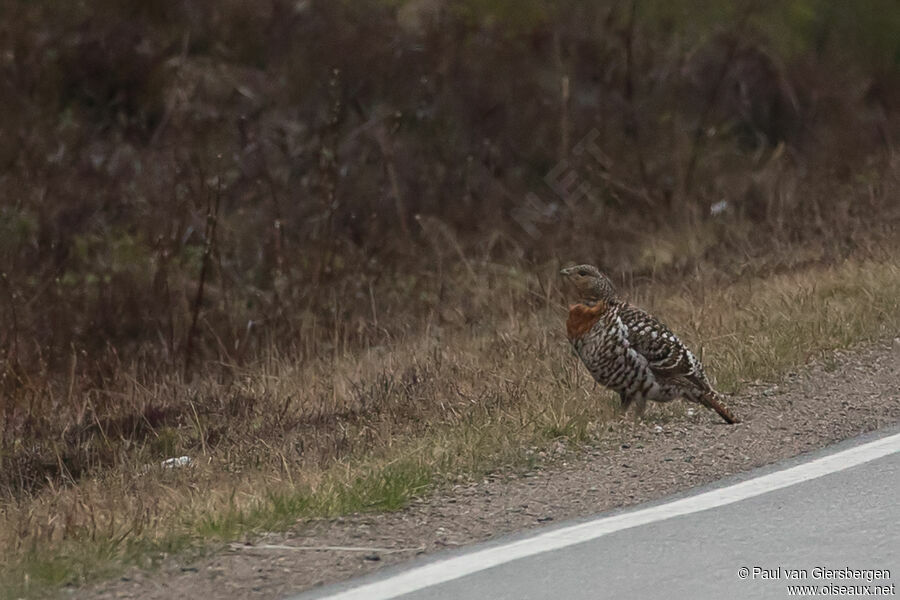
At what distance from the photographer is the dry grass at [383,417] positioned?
5.30 metres

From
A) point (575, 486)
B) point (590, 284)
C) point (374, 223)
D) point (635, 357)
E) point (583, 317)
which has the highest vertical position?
point (590, 284)

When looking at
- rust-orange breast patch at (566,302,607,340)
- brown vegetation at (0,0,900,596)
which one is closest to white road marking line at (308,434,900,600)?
brown vegetation at (0,0,900,596)

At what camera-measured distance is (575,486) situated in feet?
19.1

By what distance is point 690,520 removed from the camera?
5.27m

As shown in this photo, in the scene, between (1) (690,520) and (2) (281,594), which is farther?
(1) (690,520)

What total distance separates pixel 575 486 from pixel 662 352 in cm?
119

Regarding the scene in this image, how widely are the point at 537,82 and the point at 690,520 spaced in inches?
403

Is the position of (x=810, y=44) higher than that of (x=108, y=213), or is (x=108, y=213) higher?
(x=810, y=44)

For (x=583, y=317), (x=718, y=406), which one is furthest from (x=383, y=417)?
(x=718, y=406)

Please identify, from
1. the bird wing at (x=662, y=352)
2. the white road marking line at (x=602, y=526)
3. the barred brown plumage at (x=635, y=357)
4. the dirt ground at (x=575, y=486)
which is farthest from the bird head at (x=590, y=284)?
the white road marking line at (x=602, y=526)

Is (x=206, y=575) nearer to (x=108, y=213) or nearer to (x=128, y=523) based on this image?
(x=128, y=523)

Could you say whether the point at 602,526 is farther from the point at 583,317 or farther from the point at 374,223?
the point at 374,223

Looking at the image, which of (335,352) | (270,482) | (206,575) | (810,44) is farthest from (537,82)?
(206,575)

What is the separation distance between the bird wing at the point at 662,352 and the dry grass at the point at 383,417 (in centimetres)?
38
